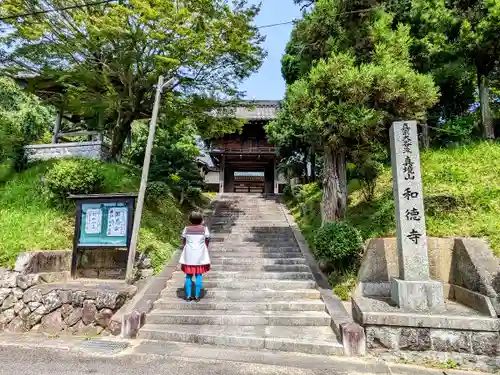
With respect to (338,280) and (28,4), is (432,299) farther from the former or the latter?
(28,4)

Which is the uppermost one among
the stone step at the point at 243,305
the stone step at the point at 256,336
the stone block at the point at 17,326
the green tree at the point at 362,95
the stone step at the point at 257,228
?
the green tree at the point at 362,95

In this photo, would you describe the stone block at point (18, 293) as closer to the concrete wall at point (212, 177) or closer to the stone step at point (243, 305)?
the stone step at point (243, 305)

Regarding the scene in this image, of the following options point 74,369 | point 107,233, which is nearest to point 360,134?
point 107,233

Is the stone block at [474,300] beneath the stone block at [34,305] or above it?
above

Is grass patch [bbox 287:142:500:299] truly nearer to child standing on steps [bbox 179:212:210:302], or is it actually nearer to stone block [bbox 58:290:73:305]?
child standing on steps [bbox 179:212:210:302]

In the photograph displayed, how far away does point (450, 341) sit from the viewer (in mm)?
4254

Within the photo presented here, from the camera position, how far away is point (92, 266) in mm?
7168

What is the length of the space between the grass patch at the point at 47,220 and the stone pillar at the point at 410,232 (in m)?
5.43

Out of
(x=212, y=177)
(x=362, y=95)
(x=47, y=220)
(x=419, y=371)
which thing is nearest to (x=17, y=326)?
(x=47, y=220)

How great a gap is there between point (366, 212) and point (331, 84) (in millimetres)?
3958

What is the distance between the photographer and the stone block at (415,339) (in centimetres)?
430

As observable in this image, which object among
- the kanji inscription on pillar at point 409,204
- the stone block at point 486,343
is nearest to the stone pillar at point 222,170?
the kanji inscription on pillar at point 409,204

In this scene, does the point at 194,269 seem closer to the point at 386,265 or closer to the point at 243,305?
the point at 243,305

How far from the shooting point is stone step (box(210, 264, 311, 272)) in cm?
731
